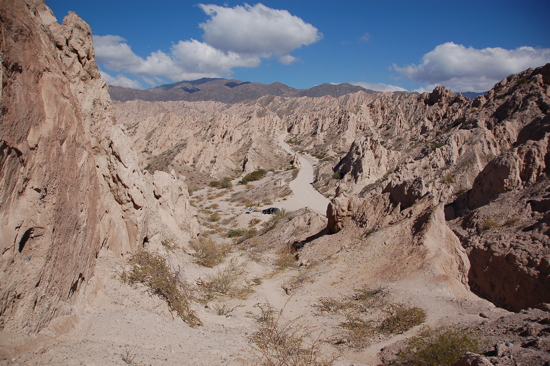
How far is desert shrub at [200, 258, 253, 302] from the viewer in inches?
436

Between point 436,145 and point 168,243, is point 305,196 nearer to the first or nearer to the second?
point 436,145

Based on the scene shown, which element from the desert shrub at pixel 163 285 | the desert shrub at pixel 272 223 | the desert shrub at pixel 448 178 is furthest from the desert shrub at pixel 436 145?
the desert shrub at pixel 163 285

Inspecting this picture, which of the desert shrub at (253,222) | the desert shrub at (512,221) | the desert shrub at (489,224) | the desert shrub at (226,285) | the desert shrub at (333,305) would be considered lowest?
the desert shrub at (253,222)

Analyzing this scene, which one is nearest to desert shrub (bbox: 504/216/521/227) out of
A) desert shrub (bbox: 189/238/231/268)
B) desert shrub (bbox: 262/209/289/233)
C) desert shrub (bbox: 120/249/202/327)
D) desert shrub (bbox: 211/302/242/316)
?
desert shrub (bbox: 211/302/242/316)

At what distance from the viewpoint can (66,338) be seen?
529 cm

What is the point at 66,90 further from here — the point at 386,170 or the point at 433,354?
the point at 386,170

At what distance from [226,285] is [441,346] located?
23.6ft

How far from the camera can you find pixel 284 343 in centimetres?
802

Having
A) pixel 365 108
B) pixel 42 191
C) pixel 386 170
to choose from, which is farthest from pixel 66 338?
pixel 365 108

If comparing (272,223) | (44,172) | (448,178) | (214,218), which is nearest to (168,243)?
(44,172)

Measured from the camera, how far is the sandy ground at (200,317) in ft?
16.8

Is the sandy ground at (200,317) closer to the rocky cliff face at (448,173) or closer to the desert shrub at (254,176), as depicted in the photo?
the rocky cliff face at (448,173)

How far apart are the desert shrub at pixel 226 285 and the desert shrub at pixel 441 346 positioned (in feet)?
19.2

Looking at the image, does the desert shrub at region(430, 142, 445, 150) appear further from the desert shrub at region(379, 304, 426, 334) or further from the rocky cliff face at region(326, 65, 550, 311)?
the desert shrub at region(379, 304, 426, 334)
